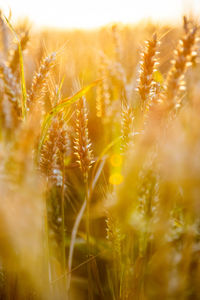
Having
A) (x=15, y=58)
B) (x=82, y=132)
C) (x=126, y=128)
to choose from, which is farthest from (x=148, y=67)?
(x=15, y=58)

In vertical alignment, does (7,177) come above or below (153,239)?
above

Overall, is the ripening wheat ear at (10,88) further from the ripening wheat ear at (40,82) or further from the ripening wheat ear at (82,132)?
the ripening wheat ear at (82,132)

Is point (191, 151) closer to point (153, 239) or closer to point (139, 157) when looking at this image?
point (139, 157)

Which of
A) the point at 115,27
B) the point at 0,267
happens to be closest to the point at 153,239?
the point at 0,267

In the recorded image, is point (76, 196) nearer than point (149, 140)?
No

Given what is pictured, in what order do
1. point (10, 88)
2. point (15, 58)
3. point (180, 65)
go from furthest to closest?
point (15, 58), point (10, 88), point (180, 65)

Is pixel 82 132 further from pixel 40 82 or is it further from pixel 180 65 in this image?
pixel 180 65
